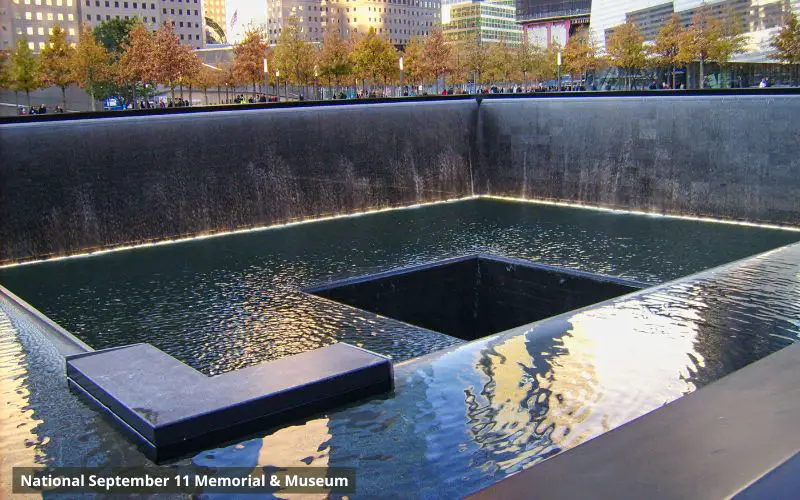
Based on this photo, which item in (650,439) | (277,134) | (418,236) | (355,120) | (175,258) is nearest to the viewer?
(650,439)

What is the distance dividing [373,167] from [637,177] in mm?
4061

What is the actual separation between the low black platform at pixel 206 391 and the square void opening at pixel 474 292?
13.2 ft

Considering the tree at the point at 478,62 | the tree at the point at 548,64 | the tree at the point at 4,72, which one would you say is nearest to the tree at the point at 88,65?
the tree at the point at 4,72

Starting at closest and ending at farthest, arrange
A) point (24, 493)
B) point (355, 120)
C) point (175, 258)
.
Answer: point (24, 493) < point (175, 258) < point (355, 120)

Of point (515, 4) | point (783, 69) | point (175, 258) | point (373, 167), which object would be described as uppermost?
point (515, 4)

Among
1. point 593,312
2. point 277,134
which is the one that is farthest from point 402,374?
point 277,134

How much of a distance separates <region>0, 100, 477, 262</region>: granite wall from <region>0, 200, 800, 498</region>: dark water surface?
0.57m

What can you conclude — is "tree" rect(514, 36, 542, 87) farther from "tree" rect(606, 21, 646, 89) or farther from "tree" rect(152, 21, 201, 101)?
"tree" rect(152, 21, 201, 101)

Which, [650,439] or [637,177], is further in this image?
[637,177]

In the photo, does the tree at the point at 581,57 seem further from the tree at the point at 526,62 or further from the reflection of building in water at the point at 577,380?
the reflection of building in water at the point at 577,380

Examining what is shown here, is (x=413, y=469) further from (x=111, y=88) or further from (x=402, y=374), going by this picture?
(x=111, y=88)

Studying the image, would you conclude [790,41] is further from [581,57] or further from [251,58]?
[251,58]

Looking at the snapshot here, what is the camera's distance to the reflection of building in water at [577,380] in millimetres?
A: 3564

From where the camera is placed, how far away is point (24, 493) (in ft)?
10.1
